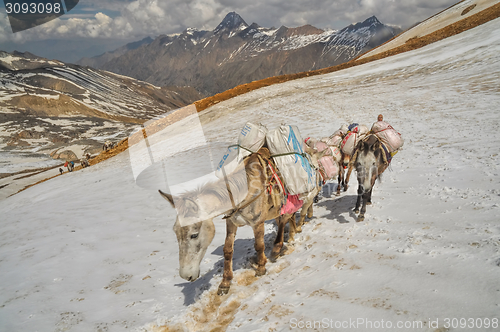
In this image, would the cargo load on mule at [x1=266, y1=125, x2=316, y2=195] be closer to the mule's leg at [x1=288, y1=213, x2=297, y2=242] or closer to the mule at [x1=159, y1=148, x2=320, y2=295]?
the mule at [x1=159, y1=148, x2=320, y2=295]

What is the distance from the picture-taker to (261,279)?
562cm

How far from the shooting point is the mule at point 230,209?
399 centimetres

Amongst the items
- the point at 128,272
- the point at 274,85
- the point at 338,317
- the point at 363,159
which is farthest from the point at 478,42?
the point at 128,272

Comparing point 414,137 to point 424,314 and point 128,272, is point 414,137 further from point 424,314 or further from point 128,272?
point 128,272

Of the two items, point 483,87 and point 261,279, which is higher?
point 483,87

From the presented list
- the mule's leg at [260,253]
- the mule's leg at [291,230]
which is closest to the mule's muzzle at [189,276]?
the mule's leg at [260,253]

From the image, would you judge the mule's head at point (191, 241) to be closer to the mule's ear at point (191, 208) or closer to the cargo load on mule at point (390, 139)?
the mule's ear at point (191, 208)

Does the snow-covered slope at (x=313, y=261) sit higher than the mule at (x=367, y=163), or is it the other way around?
the mule at (x=367, y=163)

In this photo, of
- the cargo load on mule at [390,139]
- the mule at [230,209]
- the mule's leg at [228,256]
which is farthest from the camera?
the cargo load on mule at [390,139]

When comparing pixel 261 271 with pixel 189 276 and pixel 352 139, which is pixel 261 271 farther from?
pixel 352 139

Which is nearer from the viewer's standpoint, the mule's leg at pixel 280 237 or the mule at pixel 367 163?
the mule's leg at pixel 280 237

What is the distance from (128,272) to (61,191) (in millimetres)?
14807

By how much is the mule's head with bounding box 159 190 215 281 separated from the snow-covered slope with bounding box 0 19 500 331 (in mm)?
1321

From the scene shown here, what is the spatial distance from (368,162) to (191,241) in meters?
5.96
